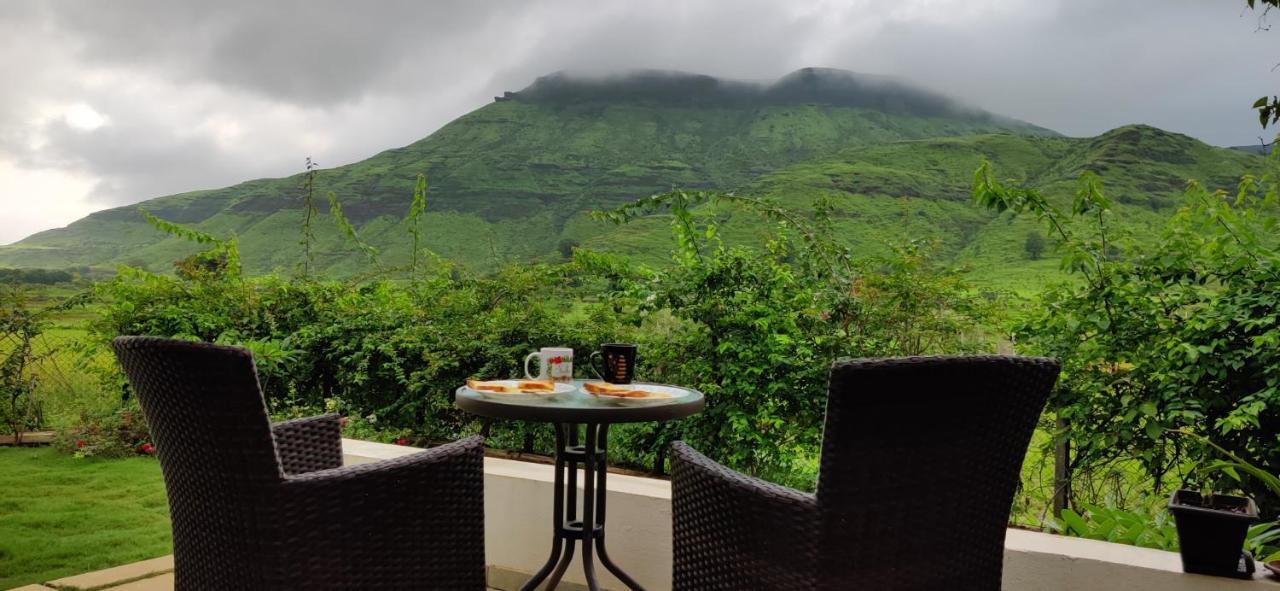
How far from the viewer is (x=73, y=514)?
12.4 ft

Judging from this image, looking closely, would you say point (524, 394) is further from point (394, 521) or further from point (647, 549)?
point (647, 549)

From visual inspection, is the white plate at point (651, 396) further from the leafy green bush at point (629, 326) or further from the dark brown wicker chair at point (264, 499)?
the leafy green bush at point (629, 326)

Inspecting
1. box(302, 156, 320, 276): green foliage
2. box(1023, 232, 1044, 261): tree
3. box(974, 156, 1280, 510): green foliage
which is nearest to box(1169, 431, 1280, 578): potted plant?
box(974, 156, 1280, 510): green foliage

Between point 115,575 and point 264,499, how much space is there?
5.58 feet

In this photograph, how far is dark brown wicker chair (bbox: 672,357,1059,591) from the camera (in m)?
1.29

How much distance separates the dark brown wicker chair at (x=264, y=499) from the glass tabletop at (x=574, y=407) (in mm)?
178

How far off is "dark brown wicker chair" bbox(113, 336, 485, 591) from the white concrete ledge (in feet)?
3.02

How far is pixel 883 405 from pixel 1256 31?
7.70 feet

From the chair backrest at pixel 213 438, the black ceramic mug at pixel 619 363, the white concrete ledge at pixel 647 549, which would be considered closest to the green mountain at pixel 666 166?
the white concrete ledge at pixel 647 549

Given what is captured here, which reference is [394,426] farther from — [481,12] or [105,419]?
[481,12]

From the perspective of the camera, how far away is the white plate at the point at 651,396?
188cm

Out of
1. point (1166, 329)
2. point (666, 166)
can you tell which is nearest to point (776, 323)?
point (1166, 329)

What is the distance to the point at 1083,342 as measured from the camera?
2.86 m

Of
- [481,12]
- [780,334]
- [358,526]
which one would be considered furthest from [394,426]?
[481,12]
